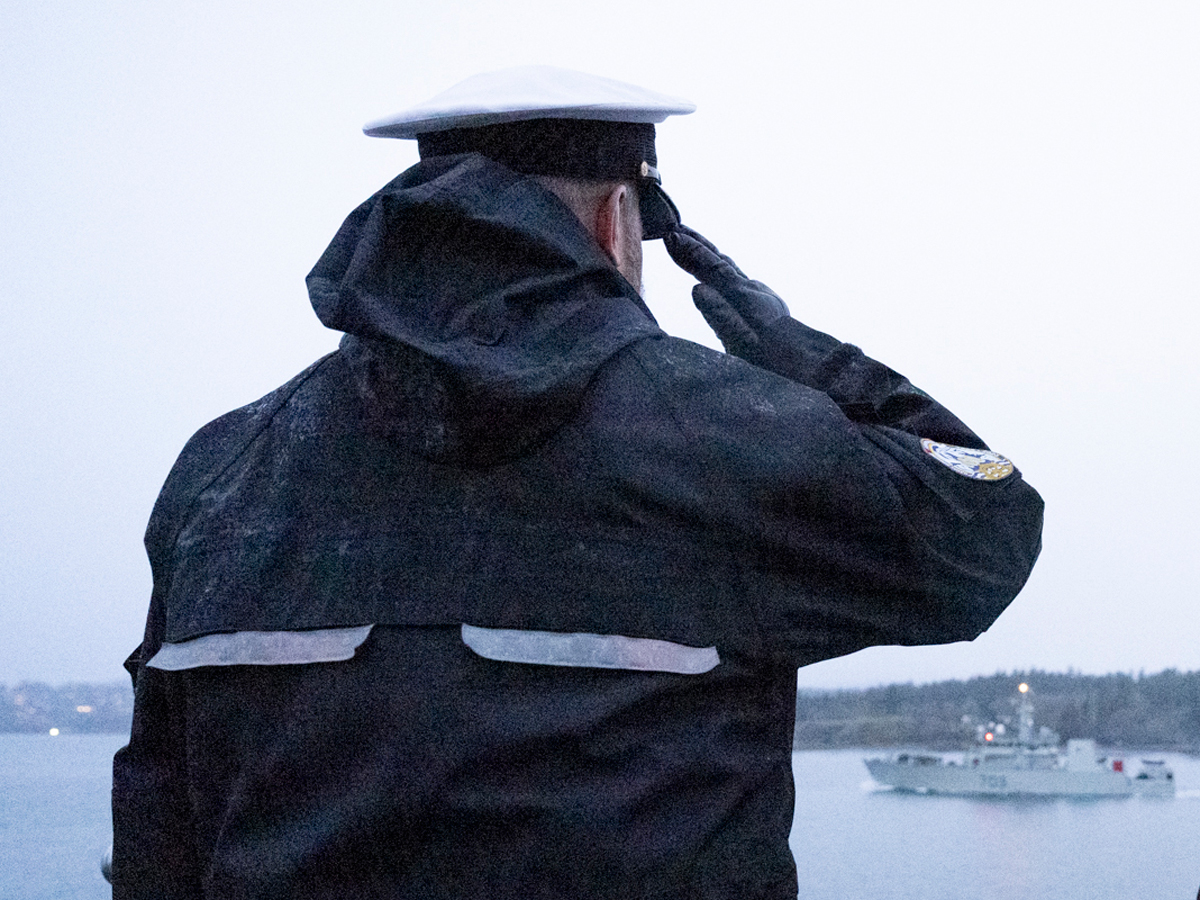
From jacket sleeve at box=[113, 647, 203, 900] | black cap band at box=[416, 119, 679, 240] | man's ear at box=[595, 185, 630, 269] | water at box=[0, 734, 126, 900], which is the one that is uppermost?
black cap band at box=[416, 119, 679, 240]

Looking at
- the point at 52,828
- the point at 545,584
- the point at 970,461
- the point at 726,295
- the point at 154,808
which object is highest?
the point at 726,295

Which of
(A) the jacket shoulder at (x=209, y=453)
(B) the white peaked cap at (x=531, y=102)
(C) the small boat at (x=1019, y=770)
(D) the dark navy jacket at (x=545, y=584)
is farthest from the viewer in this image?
(C) the small boat at (x=1019, y=770)

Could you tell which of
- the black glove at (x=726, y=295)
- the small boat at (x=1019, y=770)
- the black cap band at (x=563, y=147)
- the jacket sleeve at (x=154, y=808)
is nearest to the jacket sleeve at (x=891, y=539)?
the black glove at (x=726, y=295)

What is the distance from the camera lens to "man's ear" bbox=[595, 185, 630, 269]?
144 cm

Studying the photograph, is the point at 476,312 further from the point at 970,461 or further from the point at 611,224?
the point at 970,461

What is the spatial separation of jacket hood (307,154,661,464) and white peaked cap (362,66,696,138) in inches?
3.6

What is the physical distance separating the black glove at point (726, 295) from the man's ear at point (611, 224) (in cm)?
14

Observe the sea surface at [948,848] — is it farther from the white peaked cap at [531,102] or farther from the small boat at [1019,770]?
the white peaked cap at [531,102]

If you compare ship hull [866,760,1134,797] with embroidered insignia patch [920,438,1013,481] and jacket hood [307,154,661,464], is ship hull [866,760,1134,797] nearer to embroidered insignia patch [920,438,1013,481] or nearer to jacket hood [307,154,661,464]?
embroidered insignia patch [920,438,1013,481]

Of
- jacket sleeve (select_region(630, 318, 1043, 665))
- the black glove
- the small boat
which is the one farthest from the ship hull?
jacket sleeve (select_region(630, 318, 1043, 665))

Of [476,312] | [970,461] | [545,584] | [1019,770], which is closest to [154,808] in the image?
[545,584]

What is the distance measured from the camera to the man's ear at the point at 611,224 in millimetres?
1442

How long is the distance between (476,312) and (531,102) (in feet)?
0.92

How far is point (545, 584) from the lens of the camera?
1238 millimetres
